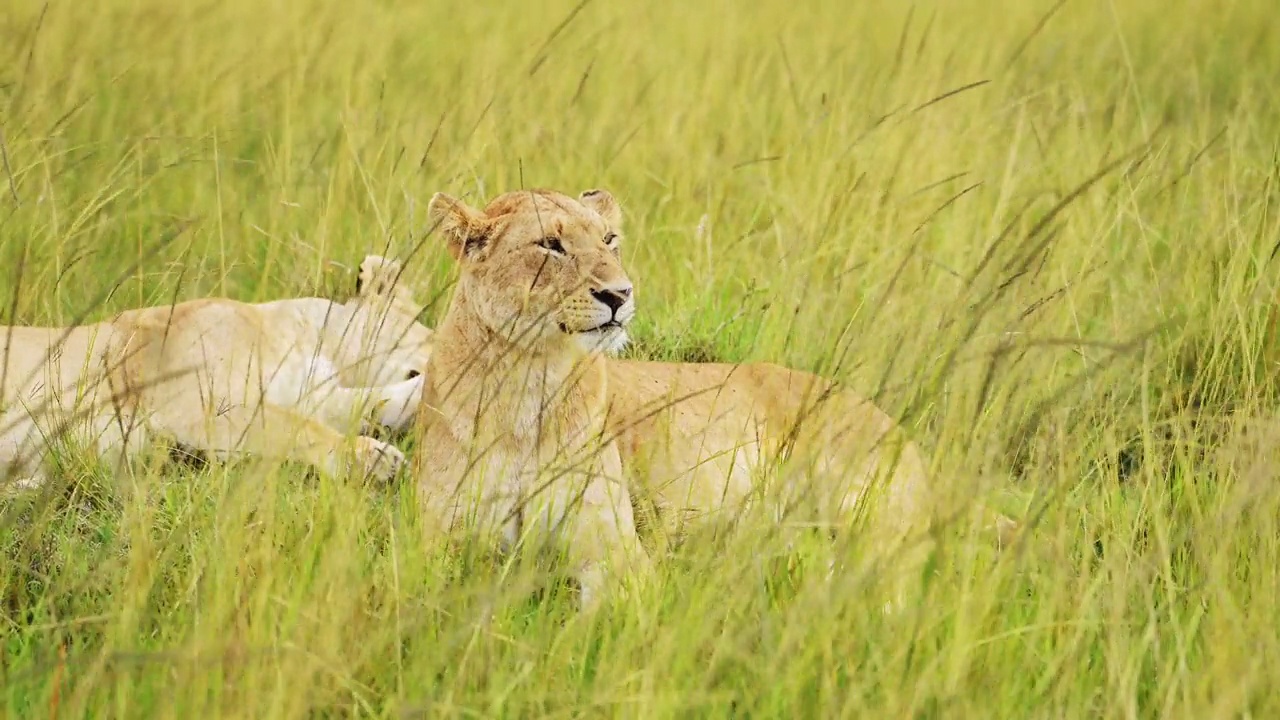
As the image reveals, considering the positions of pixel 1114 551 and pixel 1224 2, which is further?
pixel 1224 2

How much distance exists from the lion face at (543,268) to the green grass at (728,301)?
1.61ft

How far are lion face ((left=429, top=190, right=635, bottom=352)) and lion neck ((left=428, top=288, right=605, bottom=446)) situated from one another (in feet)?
0.12

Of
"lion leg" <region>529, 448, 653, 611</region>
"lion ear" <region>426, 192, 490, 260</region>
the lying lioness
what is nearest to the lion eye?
"lion ear" <region>426, 192, 490, 260</region>

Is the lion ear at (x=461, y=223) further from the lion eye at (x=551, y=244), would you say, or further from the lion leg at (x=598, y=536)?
the lion leg at (x=598, y=536)

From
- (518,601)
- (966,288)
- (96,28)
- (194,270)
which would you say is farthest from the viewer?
(96,28)

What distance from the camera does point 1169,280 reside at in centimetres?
450

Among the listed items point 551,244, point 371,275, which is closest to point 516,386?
point 551,244

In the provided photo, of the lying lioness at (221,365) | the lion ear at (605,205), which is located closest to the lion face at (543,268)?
the lion ear at (605,205)

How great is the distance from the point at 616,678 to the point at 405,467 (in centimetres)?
172

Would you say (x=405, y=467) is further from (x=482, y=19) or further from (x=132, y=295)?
(x=482, y=19)

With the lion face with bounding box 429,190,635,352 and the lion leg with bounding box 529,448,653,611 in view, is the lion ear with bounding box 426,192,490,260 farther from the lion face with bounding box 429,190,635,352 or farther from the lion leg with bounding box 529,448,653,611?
the lion leg with bounding box 529,448,653,611

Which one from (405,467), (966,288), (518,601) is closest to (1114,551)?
(966,288)

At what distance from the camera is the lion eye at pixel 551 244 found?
153 inches

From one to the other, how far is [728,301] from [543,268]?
1.68 m
